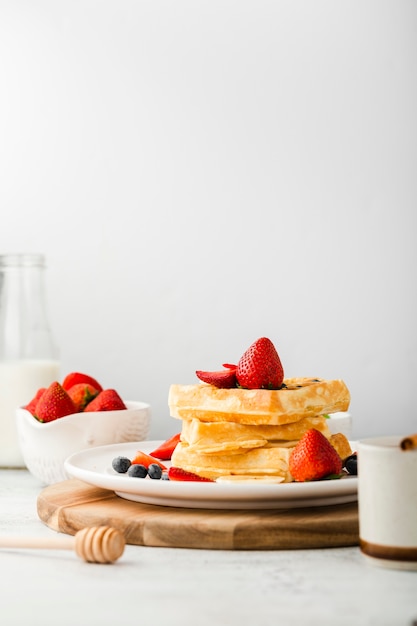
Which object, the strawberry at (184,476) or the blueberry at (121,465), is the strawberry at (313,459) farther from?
the blueberry at (121,465)

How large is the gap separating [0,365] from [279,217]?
0.76 meters

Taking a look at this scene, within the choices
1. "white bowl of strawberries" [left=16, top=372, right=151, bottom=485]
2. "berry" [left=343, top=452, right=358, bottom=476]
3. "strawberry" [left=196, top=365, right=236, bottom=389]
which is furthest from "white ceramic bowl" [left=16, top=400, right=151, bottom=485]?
"berry" [left=343, top=452, right=358, bottom=476]

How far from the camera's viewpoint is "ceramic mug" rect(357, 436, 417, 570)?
0.90m

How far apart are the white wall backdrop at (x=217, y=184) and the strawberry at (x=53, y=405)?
654 mm

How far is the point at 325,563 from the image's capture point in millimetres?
972

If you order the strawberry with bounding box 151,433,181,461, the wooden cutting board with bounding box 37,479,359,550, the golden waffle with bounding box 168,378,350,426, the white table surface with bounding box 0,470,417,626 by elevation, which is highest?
the golden waffle with bounding box 168,378,350,426

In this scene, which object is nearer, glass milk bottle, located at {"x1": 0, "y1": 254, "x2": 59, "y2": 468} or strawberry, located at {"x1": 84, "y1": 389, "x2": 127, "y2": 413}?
strawberry, located at {"x1": 84, "y1": 389, "x2": 127, "y2": 413}

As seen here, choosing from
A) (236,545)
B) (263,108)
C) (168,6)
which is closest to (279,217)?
(263,108)

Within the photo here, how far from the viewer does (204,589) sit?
88cm

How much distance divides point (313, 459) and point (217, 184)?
3.90ft

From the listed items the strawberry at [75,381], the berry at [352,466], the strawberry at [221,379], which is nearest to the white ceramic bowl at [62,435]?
the strawberry at [75,381]

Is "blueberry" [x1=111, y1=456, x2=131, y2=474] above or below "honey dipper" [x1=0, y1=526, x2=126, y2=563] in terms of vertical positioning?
above

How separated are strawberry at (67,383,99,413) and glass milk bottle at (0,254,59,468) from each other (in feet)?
0.69

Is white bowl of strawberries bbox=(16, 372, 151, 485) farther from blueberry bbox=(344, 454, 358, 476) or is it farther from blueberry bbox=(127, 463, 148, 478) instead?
blueberry bbox=(344, 454, 358, 476)
